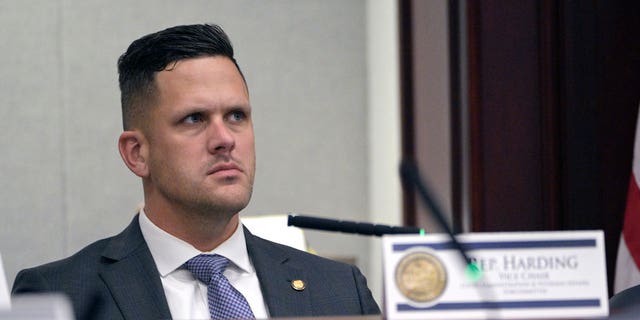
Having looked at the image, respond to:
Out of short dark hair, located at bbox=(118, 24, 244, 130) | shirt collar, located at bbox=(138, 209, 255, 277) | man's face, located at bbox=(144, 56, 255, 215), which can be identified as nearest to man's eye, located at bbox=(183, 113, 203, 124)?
man's face, located at bbox=(144, 56, 255, 215)

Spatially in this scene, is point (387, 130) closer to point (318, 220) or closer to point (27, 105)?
point (27, 105)

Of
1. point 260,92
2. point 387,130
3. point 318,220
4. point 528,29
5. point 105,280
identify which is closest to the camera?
point 318,220

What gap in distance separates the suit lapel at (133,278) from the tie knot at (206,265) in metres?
0.07

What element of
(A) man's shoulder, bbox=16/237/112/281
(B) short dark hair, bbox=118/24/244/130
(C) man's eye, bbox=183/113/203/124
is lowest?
(A) man's shoulder, bbox=16/237/112/281

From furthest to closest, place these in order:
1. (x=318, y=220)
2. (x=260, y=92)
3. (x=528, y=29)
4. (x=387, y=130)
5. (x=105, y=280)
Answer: (x=260, y=92) < (x=387, y=130) < (x=528, y=29) < (x=105, y=280) < (x=318, y=220)

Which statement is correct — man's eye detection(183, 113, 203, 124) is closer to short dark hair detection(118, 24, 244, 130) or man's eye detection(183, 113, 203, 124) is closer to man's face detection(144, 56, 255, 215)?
man's face detection(144, 56, 255, 215)

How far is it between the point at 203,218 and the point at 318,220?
637 millimetres

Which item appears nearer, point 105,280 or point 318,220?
point 318,220

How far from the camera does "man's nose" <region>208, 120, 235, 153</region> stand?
6.43ft

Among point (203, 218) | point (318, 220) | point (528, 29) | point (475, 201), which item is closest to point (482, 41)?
point (528, 29)

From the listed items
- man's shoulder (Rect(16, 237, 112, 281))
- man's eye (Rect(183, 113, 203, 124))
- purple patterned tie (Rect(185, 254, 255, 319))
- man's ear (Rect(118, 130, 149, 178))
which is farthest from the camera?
man's ear (Rect(118, 130, 149, 178))

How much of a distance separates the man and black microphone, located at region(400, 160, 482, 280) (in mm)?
682

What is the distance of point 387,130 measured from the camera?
424cm

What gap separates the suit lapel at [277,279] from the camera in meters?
1.92
